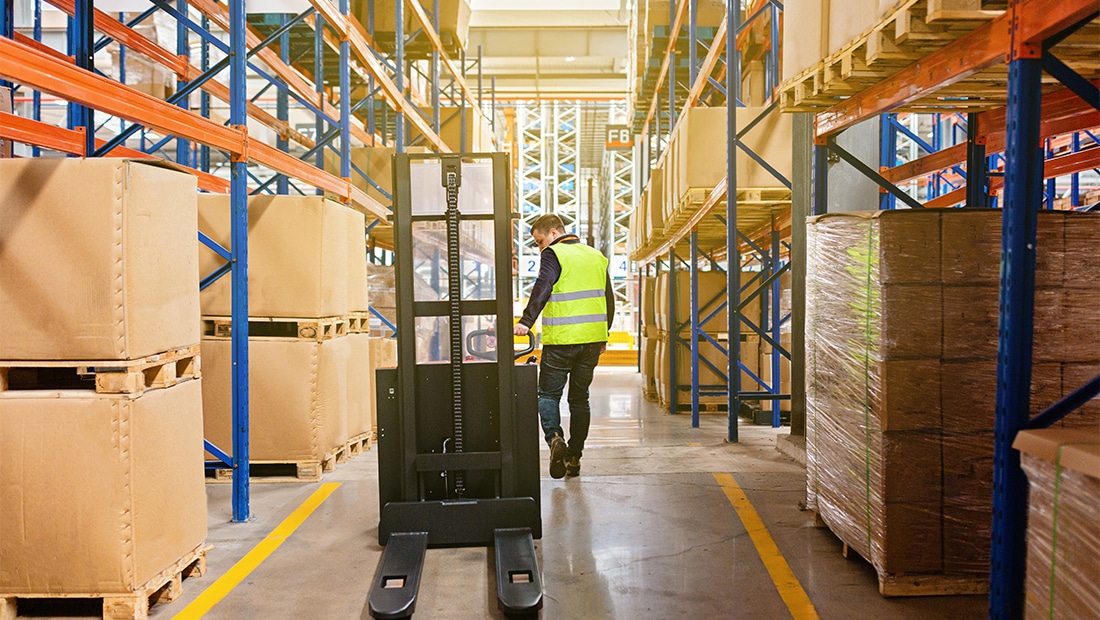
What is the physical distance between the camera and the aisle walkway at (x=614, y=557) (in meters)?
3.73

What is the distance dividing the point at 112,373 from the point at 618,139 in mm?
22753

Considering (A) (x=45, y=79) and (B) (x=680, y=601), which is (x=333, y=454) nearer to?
(B) (x=680, y=601)

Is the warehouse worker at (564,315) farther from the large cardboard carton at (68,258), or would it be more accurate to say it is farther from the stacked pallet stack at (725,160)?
the large cardboard carton at (68,258)

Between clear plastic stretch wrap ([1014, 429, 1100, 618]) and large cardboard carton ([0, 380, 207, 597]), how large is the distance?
11.4 ft

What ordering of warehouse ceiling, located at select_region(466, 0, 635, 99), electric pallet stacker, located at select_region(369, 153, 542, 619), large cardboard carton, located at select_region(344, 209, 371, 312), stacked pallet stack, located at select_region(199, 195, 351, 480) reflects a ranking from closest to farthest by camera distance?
electric pallet stacker, located at select_region(369, 153, 542, 619) → stacked pallet stack, located at select_region(199, 195, 351, 480) → large cardboard carton, located at select_region(344, 209, 371, 312) → warehouse ceiling, located at select_region(466, 0, 635, 99)

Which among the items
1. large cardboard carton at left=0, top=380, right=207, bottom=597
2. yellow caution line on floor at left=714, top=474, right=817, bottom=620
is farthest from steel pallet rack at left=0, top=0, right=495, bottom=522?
yellow caution line on floor at left=714, top=474, right=817, bottom=620

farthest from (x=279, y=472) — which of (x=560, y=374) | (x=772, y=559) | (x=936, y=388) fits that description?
(x=936, y=388)

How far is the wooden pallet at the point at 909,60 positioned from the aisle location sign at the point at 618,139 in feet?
59.6

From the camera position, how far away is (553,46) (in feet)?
74.5

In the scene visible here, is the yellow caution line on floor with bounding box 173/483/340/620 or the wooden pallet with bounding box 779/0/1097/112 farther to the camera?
the yellow caution line on floor with bounding box 173/483/340/620

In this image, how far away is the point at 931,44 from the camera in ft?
11.8

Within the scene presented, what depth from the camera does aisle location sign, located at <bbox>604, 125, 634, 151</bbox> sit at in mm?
23703

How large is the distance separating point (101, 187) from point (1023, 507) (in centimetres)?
382

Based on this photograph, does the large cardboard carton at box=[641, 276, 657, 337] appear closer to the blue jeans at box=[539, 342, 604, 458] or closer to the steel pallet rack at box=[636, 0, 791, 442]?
the steel pallet rack at box=[636, 0, 791, 442]
